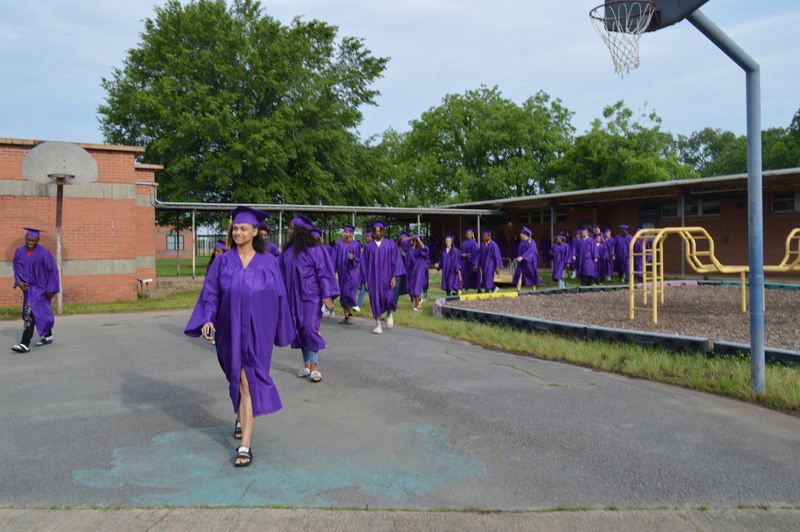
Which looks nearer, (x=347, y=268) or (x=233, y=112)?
(x=347, y=268)

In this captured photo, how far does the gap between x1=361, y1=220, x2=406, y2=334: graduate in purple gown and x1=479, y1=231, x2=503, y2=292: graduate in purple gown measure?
649cm

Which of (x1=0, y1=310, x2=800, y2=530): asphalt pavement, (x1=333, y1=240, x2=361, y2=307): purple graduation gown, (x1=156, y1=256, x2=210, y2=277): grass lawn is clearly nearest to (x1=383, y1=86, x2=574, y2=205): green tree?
(x1=156, y1=256, x2=210, y2=277): grass lawn

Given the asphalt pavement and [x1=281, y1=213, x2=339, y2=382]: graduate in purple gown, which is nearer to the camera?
the asphalt pavement

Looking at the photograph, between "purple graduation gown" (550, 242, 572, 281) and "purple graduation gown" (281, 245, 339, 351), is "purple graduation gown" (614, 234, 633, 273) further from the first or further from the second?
"purple graduation gown" (281, 245, 339, 351)

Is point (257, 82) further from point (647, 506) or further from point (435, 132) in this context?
point (647, 506)

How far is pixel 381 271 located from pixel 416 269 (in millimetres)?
3007

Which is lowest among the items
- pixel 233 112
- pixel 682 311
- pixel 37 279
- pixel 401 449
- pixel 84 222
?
pixel 401 449

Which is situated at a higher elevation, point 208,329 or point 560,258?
point 560,258

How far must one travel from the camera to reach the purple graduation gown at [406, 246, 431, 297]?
13617mm

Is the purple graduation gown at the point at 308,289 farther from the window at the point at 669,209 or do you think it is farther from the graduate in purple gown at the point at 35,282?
the window at the point at 669,209

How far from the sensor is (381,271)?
10.7 meters

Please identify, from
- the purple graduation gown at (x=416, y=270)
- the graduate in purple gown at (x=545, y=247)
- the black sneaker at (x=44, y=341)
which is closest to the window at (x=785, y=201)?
the graduate in purple gown at (x=545, y=247)

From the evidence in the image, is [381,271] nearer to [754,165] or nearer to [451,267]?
[451,267]

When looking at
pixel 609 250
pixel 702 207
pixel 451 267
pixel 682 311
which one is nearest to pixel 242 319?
pixel 682 311
